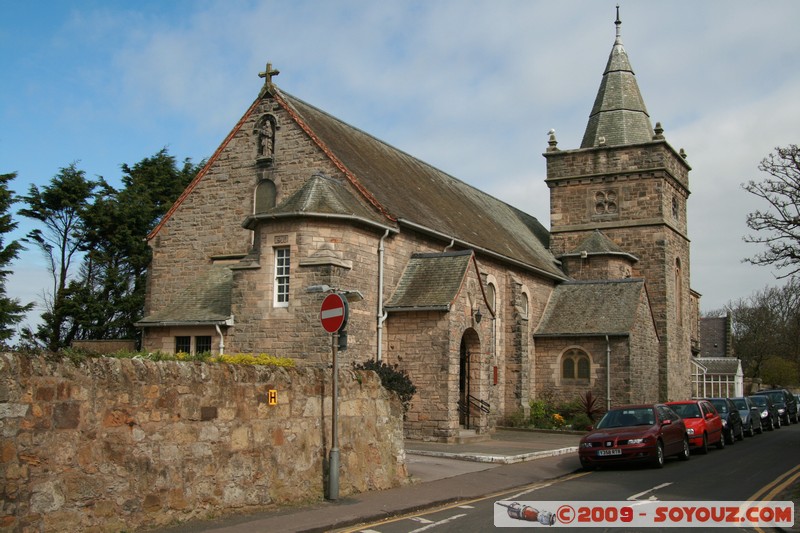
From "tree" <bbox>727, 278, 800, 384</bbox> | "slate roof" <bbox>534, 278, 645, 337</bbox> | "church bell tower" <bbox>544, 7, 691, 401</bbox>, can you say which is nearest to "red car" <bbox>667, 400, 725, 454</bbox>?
"slate roof" <bbox>534, 278, 645, 337</bbox>

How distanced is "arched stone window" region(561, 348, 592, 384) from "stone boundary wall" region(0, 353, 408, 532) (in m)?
21.1

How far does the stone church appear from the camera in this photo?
23.7m

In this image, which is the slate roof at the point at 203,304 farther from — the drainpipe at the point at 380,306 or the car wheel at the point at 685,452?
the car wheel at the point at 685,452

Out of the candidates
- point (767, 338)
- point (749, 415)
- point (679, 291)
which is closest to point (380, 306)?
point (749, 415)

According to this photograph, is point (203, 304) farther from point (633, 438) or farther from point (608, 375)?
point (608, 375)

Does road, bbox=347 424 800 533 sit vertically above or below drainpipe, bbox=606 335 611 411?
below

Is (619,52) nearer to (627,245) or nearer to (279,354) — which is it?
(627,245)

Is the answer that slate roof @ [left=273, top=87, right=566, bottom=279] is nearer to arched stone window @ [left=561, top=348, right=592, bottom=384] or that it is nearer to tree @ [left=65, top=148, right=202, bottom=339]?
arched stone window @ [left=561, top=348, right=592, bottom=384]

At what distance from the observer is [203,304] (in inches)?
1016

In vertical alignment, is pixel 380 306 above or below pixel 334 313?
above

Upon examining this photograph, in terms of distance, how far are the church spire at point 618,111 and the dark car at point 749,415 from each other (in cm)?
1568

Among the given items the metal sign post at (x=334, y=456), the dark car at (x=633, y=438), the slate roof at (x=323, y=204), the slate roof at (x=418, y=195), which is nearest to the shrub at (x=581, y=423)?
the slate roof at (x=418, y=195)

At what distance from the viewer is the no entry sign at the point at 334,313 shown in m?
13.2

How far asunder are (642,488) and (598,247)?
86.9 ft
